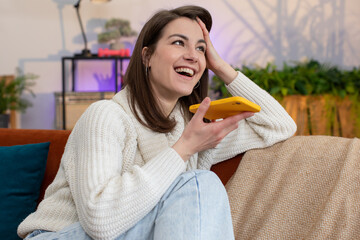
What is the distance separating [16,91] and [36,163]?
2750mm

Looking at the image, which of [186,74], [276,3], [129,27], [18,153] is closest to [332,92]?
[276,3]

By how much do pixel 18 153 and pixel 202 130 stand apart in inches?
27.5

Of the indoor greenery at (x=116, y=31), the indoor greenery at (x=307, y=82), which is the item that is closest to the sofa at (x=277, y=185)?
the indoor greenery at (x=307, y=82)

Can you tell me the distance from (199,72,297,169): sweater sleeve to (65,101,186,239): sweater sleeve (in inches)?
15.1

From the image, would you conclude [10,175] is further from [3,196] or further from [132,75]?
[132,75]

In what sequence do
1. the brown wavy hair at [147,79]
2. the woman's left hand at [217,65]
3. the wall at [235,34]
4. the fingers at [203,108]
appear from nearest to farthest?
1. the fingers at [203,108]
2. the brown wavy hair at [147,79]
3. the woman's left hand at [217,65]
4. the wall at [235,34]

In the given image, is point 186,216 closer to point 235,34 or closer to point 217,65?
point 217,65

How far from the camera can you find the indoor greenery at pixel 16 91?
3.76m

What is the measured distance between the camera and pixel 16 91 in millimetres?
3895

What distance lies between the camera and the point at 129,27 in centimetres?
415

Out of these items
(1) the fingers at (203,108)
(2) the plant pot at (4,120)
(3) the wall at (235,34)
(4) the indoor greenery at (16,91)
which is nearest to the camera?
(1) the fingers at (203,108)

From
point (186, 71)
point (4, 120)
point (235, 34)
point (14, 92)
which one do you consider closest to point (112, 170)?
point (186, 71)

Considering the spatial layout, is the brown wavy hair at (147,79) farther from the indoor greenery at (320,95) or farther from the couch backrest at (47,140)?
the indoor greenery at (320,95)

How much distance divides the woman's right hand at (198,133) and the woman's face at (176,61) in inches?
9.2
